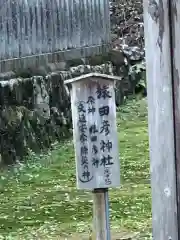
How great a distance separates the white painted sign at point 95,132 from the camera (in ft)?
14.0

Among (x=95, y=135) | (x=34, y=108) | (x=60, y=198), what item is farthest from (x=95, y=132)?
(x=34, y=108)

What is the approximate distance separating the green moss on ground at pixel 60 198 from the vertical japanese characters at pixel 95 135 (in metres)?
1.81

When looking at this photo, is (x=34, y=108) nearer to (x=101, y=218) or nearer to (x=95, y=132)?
(x=95, y=132)

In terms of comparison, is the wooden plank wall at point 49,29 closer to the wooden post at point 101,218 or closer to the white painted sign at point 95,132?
the white painted sign at point 95,132

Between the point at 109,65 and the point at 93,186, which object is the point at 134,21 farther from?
the point at 93,186

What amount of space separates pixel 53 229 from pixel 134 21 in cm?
1181

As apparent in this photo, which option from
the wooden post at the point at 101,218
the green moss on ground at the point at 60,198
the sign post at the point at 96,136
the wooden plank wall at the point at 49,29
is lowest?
the green moss on ground at the point at 60,198

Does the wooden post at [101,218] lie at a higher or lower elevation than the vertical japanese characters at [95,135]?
lower

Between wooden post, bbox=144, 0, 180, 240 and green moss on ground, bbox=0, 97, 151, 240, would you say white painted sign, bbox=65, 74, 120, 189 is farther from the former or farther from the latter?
green moss on ground, bbox=0, 97, 151, 240

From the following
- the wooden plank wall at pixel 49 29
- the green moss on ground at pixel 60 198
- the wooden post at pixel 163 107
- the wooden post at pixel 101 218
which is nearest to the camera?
the wooden post at pixel 163 107

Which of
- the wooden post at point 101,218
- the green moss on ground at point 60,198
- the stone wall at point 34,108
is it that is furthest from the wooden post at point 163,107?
the stone wall at point 34,108

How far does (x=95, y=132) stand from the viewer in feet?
14.1

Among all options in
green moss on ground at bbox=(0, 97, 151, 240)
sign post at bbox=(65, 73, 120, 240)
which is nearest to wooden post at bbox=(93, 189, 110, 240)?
sign post at bbox=(65, 73, 120, 240)

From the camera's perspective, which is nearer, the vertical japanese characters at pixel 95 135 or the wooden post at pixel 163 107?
the wooden post at pixel 163 107
